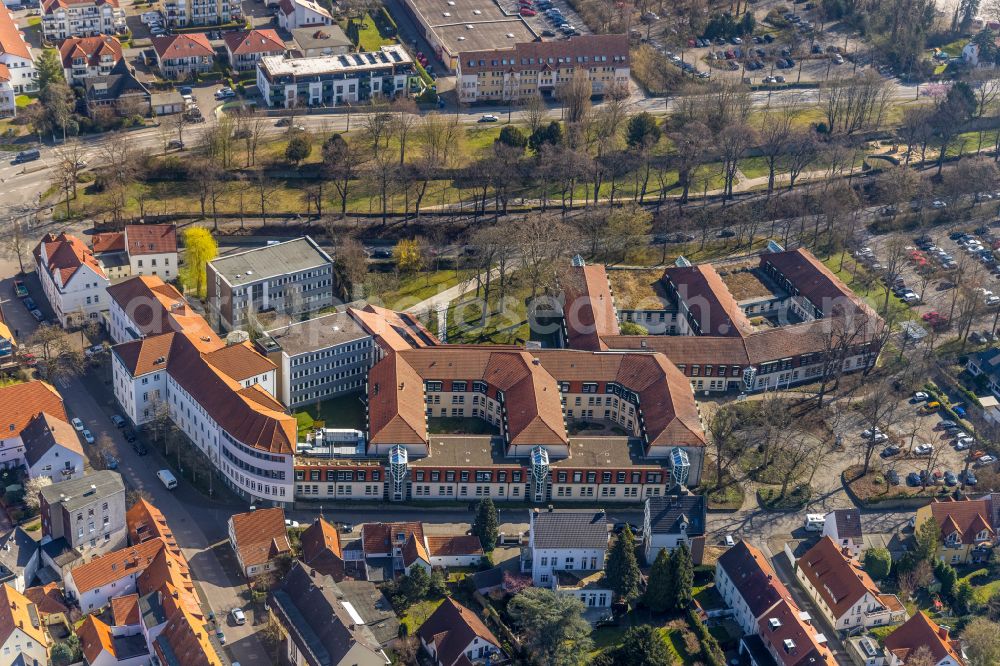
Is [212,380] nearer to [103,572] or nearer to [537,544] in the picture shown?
[103,572]

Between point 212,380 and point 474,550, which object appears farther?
point 212,380

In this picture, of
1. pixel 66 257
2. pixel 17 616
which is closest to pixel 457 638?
pixel 17 616

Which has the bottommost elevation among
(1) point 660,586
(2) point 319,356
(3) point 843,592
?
(3) point 843,592

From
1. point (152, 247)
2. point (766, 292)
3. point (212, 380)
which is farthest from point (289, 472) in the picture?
point (766, 292)

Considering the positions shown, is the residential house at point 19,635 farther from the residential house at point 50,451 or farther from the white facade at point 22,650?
the residential house at point 50,451

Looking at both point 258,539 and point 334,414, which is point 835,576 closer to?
point 258,539

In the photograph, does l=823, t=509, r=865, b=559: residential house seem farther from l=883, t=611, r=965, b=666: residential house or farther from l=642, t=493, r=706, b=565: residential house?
l=642, t=493, r=706, b=565: residential house
